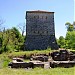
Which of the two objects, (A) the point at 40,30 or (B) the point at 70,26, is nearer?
(A) the point at 40,30

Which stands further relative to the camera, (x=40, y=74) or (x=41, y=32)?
(x=41, y=32)

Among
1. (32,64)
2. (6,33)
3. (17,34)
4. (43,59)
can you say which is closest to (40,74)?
(32,64)

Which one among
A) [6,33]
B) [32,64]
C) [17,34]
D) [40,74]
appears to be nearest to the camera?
[40,74]

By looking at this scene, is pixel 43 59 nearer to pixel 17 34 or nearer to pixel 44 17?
pixel 44 17

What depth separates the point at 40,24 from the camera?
192 feet

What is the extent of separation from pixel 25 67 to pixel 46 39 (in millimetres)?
38939

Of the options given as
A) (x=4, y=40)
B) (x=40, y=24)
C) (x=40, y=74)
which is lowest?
(x=40, y=74)

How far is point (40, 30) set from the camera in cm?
5809

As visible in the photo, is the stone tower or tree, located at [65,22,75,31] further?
tree, located at [65,22,75,31]

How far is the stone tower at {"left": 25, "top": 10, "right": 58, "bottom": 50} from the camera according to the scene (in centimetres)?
5625

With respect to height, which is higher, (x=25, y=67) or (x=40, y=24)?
(x=40, y=24)

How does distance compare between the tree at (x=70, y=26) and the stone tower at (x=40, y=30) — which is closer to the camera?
the stone tower at (x=40, y=30)

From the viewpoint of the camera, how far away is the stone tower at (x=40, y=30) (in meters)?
56.2

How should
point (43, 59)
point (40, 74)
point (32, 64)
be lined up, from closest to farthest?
point (40, 74), point (32, 64), point (43, 59)
